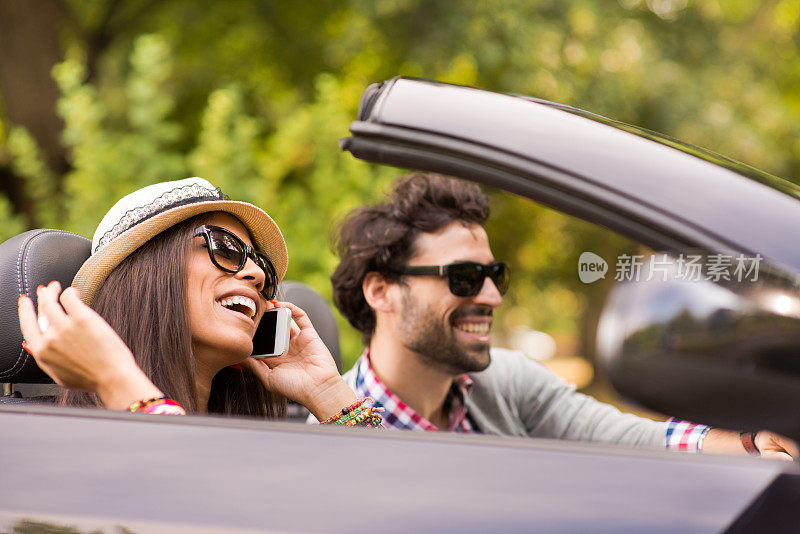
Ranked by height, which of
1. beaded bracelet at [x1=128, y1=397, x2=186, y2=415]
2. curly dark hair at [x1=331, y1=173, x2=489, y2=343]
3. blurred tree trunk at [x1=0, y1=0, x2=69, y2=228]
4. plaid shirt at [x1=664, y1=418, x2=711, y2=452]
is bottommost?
beaded bracelet at [x1=128, y1=397, x2=186, y2=415]

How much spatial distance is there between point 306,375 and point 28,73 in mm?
6044

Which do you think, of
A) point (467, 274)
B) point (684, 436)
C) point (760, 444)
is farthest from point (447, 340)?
point (760, 444)

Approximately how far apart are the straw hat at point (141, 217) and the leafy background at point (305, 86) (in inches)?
106

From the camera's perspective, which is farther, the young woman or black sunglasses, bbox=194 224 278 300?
black sunglasses, bbox=194 224 278 300

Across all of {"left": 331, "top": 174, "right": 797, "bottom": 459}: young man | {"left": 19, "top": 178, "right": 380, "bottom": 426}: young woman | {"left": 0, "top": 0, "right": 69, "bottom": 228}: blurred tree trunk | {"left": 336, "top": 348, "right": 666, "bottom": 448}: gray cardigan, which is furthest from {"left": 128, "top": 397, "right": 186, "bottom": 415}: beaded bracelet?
{"left": 0, "top": 0, "right": 69, "bottom": 228}: blurred tree trunk

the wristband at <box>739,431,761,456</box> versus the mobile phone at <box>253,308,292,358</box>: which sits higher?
the mobile phone at <box>253,308,292,358</box>

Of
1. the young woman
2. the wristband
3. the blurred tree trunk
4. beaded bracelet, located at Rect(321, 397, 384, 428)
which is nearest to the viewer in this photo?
the wristband

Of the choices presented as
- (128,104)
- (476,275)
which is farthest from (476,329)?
(128,104)

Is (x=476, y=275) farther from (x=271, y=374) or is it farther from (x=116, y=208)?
(x=116, y=208)

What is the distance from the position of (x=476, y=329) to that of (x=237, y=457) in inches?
65.4

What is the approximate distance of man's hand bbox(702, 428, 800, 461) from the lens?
1104 millimetres

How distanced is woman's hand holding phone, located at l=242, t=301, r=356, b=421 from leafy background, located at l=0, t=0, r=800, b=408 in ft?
8.08

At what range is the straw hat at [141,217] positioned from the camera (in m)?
1.93

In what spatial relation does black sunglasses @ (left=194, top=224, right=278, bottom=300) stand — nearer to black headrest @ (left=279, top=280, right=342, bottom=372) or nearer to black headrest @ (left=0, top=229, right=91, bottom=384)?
black headrest @ (left=0, top=229, right=91, bottom=384)
